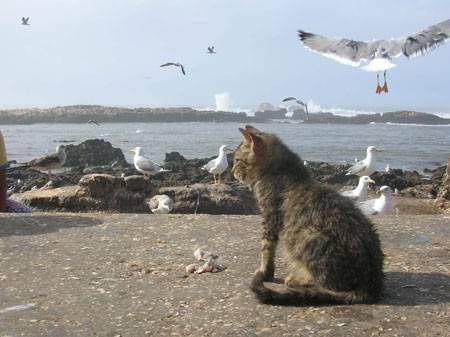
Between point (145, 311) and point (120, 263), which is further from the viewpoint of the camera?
point (120, 263)

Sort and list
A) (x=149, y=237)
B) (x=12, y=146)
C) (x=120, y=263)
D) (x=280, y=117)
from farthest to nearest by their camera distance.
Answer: (x=280, y=117)
(x=12, y=146)
(x=149, y=237)
(x=120, y=263)

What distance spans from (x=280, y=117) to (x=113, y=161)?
73.9 m

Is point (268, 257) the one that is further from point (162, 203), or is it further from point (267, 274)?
point (162, 203)

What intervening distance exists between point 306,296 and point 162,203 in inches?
312

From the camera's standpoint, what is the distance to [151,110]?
105125 millimetres

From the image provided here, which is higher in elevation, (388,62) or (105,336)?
(388,62)

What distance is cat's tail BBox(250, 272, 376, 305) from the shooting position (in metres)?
4.15

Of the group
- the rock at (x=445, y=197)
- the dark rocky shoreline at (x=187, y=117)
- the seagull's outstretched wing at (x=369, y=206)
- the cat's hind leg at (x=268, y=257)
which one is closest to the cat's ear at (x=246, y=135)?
the cat's hind leg at (x=268, y=257)

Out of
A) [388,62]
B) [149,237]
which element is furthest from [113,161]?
[149,237]

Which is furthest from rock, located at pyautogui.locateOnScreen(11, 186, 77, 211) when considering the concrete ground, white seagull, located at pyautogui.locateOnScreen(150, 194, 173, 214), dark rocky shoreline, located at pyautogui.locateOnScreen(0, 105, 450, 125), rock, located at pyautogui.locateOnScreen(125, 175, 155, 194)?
dark rocky shoreline, located at pyautogui.locateOnScreen(0, 105, 450, 125)

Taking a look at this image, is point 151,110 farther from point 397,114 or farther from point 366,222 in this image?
point 366,222

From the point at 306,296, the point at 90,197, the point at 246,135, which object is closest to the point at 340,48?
the point at 90,197

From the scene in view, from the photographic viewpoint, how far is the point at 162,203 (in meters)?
11.9

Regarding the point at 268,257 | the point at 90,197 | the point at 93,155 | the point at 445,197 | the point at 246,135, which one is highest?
the point at 246,135
